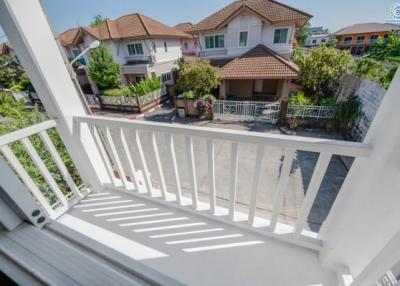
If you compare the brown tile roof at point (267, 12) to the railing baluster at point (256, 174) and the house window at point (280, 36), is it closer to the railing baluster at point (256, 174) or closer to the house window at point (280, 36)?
the house window at point (280, 36)

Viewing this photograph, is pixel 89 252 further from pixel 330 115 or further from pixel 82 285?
pixel 330 115

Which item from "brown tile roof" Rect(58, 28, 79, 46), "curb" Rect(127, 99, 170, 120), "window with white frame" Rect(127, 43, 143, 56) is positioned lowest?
"curb" Rect(127, 99, 170, 120)

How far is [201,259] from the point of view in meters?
1.11

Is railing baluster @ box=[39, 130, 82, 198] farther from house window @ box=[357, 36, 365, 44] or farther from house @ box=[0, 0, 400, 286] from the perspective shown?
house window @ box=[357, 36, 365, 44]

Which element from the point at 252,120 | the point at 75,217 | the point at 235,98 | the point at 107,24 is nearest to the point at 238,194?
the point at 75,217

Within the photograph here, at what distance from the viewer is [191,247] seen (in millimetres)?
1177

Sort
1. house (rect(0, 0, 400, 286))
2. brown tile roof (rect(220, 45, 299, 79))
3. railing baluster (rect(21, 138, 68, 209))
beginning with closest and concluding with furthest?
house (rect(0, 0, 400, 286)), railing baluster (rect(21, 138, 68, 209)), brown tile roof (rect(220, 45, 299, 79))

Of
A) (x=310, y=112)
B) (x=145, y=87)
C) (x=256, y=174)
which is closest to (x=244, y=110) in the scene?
(x=310, y=112)

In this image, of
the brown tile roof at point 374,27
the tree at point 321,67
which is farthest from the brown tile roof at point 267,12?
the brown tile roof at point 374,27

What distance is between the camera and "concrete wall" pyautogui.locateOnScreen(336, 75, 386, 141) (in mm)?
2963

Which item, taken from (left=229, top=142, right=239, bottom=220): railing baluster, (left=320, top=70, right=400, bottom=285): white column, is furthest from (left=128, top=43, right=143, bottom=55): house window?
(left=320, top=70, right=400, bottom=285): white column

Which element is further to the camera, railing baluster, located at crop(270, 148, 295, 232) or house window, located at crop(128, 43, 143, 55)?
house window, located at crop(128, 43, 143, 55)

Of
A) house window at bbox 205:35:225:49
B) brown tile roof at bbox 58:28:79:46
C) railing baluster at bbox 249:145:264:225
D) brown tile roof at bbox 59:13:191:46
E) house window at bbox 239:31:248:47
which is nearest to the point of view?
railing baluster at bbox 249:145:264:225

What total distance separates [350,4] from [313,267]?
143 centimetres
